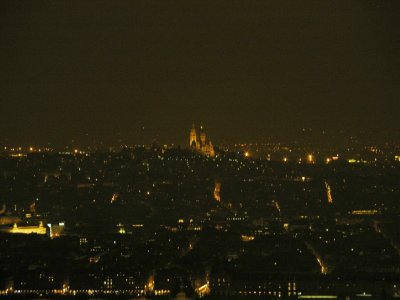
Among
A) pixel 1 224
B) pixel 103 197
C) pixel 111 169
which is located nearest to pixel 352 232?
pixel 1 224

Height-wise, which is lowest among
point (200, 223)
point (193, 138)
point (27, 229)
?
point (27, 229)

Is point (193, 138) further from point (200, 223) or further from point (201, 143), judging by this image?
point (200, 223)

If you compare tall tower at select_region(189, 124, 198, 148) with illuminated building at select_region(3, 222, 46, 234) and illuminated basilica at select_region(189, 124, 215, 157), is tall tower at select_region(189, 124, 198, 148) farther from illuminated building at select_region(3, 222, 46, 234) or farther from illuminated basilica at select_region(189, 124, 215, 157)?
illuminated building at select_region(3, 222, 46, 234)

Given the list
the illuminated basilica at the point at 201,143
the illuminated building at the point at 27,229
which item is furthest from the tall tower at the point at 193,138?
the illuminated building at the point at 27,229

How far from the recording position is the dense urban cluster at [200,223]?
35.9 metres

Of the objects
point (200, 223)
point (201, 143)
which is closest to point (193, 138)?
point (201, 143)

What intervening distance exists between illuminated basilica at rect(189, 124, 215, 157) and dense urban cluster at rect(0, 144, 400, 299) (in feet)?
3.95

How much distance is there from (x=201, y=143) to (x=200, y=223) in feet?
99.3

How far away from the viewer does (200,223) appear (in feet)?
176

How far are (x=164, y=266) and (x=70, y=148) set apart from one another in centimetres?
4704

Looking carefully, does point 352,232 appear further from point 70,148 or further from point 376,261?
point 70,148

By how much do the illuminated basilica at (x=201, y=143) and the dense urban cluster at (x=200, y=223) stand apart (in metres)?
1.20

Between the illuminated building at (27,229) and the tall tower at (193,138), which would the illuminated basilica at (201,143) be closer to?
the tall tower at (193,138)

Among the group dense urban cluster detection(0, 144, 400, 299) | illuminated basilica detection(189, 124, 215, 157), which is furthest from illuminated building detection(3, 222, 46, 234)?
illuminated basilica detection(189, 124, 215, 157)
